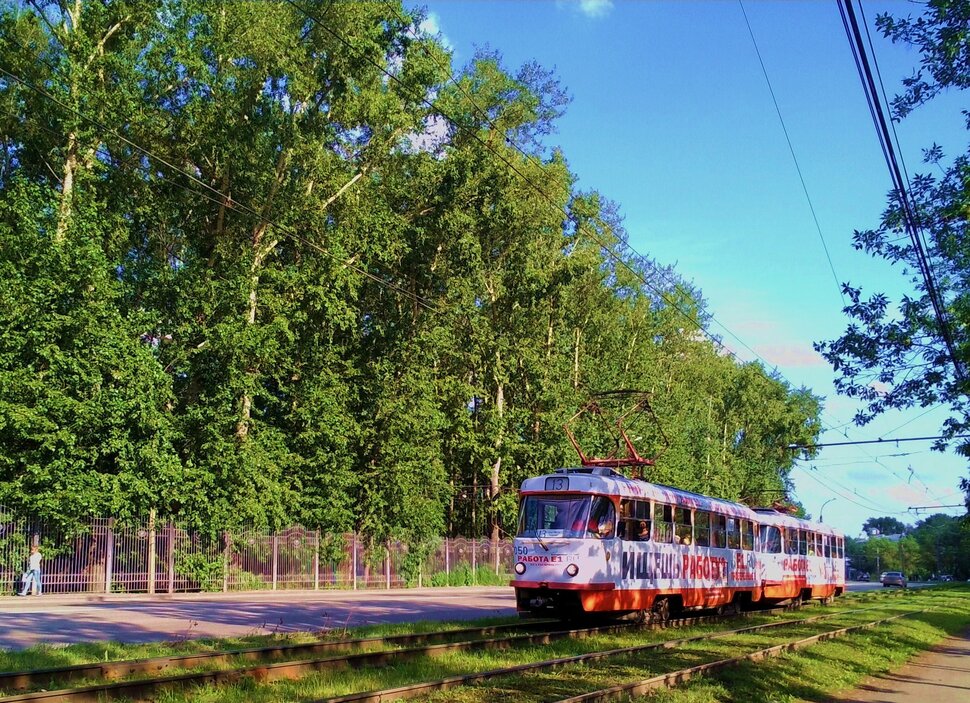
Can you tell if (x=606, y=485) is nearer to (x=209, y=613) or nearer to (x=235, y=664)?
(x=235, y=664)

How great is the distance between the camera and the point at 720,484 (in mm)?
72875

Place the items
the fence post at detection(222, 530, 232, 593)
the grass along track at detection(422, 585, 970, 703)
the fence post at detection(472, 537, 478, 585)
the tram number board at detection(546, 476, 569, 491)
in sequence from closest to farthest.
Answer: the grass along track at detection(422, 585, 970, 703) < the tram number board at detection(546, 476, 569, 491) < the fence post at detection(222, 530, 232, 593) < the fence post at detection(472, 537, 478, 585)

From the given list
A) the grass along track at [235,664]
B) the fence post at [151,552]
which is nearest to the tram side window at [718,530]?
the grass along track at [235,664]

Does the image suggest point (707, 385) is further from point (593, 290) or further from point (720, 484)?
point (593, 290)

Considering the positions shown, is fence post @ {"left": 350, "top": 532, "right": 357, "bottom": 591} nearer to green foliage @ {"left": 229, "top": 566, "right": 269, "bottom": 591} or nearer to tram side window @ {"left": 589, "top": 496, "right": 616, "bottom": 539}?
green foliage @ {"left": 229, "top": 566, "right": 269, "bottom": 591}

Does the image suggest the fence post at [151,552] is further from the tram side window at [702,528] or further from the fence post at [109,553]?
the tram side window at [702,528]

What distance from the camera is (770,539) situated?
1182 inches

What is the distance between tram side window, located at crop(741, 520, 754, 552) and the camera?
2702 centimetres

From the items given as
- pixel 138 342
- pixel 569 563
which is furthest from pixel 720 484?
pixel 569 563

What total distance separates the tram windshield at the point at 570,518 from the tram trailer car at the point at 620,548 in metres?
0.02

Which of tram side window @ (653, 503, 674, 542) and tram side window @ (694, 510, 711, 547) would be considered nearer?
tram side window @ (653, 503, 674, 542)

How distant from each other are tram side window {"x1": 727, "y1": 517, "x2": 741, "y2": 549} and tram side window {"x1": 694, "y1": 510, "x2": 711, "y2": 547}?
188 cm

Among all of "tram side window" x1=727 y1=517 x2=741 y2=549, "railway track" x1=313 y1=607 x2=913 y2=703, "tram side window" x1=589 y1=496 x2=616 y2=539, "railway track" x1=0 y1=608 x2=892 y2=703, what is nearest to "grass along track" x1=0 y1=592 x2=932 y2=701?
"railway track" x1=0 y1=608 x2=892 y2=703

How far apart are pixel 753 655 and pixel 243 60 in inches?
1139
